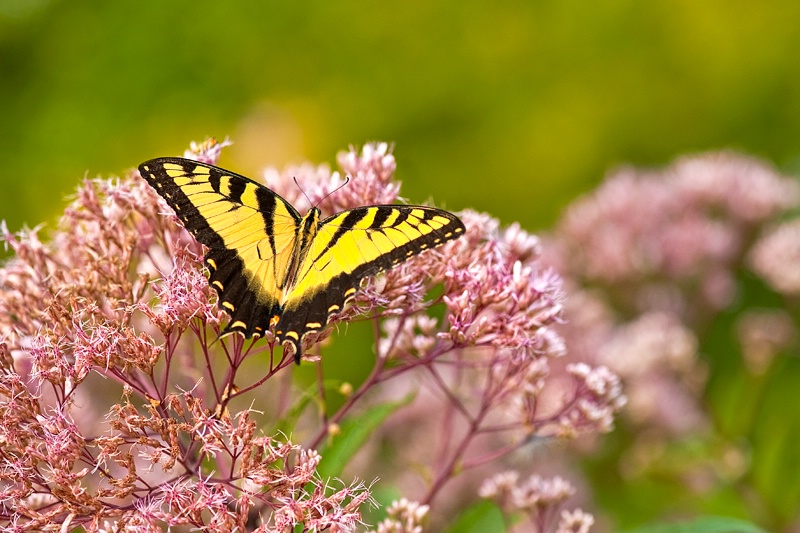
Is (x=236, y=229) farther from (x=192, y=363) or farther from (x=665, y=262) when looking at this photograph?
(x=665, y=262)

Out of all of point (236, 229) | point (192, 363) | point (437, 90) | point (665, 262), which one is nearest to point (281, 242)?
point (236, 229)

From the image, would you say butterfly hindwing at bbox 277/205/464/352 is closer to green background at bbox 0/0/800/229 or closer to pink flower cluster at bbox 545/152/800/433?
pink flower cluster at bbox 545/152/800/433

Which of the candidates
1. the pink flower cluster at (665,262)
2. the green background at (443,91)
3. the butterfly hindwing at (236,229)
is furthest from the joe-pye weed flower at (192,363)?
the green background at (443,91)

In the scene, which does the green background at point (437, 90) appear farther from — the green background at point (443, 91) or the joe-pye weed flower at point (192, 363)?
the joe-pye weed flower at point (192, 363)

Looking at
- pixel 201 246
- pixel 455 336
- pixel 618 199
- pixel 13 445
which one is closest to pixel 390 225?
pixel 455 336

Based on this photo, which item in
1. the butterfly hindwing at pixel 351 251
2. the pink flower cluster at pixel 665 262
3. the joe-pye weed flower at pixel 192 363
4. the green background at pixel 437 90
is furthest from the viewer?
the green background at pixel 437 90

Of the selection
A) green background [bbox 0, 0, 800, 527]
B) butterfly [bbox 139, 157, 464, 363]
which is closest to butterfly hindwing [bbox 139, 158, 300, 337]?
butterfly [bbox 139, 157, 464, 363]

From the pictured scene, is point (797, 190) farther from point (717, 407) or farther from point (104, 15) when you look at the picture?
point (104, 15)
